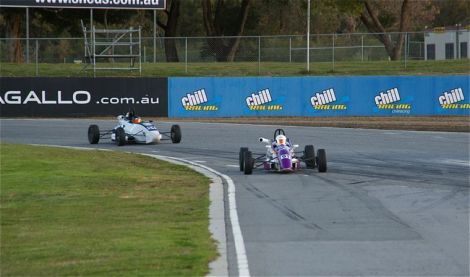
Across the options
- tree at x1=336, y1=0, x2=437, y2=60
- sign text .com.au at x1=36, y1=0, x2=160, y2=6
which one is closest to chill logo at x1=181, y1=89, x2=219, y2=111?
sign text .com.au at x1=36, y1=0, x2=160, y2=6

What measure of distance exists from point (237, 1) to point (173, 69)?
22282 mm

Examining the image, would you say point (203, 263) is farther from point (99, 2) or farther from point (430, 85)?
point (99, 2)

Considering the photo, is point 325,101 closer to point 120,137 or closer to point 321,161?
point 120,137

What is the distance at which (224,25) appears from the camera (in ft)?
220

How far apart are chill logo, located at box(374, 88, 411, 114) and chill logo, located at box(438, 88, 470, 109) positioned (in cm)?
143

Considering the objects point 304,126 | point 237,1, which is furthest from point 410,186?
point 237,1

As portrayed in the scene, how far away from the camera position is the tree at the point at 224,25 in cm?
4878

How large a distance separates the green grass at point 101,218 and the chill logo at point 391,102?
19351 mm

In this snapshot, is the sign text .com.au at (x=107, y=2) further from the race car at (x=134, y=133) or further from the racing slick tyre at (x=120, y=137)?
the racing slick tyre at (x=120, y=137)

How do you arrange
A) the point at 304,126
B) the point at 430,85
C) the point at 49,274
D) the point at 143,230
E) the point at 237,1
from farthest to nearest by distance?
the point at 237,1
the point at 430,85
the point at 304,126
the point at 143,230
the point at 49,274

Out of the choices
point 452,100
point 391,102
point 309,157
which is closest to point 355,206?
point 309,157

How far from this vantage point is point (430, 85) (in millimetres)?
39000

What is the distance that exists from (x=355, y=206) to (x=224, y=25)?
175 ft

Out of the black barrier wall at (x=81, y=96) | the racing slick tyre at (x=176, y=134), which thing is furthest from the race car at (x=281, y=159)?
the black barrier wall at (x=81, y=96)
